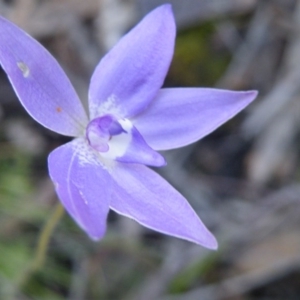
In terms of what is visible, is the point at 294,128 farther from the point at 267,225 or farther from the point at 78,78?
the point at 78,78

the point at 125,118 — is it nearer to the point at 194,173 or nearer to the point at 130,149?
the point at 130,149

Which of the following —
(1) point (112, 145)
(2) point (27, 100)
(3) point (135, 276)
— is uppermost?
(2) point (27, 100)

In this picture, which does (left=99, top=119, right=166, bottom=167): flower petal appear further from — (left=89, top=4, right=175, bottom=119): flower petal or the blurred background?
the blurred background

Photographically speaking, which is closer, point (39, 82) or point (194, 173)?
point (39, 82)

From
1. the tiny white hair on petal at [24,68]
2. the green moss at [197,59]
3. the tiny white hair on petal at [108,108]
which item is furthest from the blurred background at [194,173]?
the tiny white hair on petal at [24,68]

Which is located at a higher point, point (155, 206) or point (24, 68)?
point (24, 68)

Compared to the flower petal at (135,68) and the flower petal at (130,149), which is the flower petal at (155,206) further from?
the flower petal at (135,68)

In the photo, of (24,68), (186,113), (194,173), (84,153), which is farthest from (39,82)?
(194,173)

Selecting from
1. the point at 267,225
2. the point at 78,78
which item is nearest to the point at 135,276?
the point at 267,225
